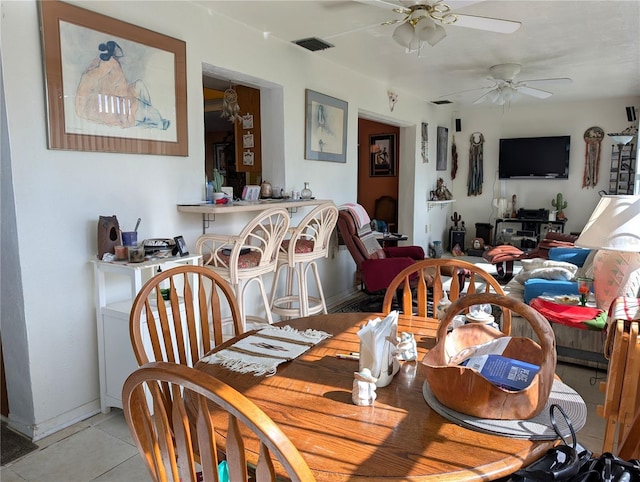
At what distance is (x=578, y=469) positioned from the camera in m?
0.81

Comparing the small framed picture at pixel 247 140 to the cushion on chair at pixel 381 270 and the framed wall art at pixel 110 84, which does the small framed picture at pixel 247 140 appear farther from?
the cushion on chair at pixel 381 270

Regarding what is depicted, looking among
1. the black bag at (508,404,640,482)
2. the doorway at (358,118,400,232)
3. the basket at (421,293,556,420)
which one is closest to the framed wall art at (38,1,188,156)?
the basket at (421,293,556,420)

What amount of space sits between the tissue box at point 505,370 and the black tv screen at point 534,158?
22.2 ft

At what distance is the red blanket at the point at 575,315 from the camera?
8.03 ft

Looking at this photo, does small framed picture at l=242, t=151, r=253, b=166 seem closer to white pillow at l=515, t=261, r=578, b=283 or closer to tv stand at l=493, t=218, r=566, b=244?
white pillow at l=515, t=261, r=578, b=283

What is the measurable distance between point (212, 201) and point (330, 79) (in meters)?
1.99

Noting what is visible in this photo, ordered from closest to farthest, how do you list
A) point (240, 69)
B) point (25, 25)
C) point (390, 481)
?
point (390, 481)
point (25, 25)
point (240, 69)

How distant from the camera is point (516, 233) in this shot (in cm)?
724

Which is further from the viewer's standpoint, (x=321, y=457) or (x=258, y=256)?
(x=258, y=256)

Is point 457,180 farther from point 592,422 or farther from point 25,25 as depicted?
point 25,25

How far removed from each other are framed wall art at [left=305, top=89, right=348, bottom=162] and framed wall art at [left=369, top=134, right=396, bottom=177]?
2.42 metres

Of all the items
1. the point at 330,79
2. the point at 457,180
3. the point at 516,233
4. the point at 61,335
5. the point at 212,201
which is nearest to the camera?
the point at 61,335

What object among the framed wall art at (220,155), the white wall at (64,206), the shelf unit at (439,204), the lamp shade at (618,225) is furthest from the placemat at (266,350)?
the framed wall art at (220,155)

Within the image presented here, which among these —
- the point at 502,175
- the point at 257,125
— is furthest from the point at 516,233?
the point at 257,125
